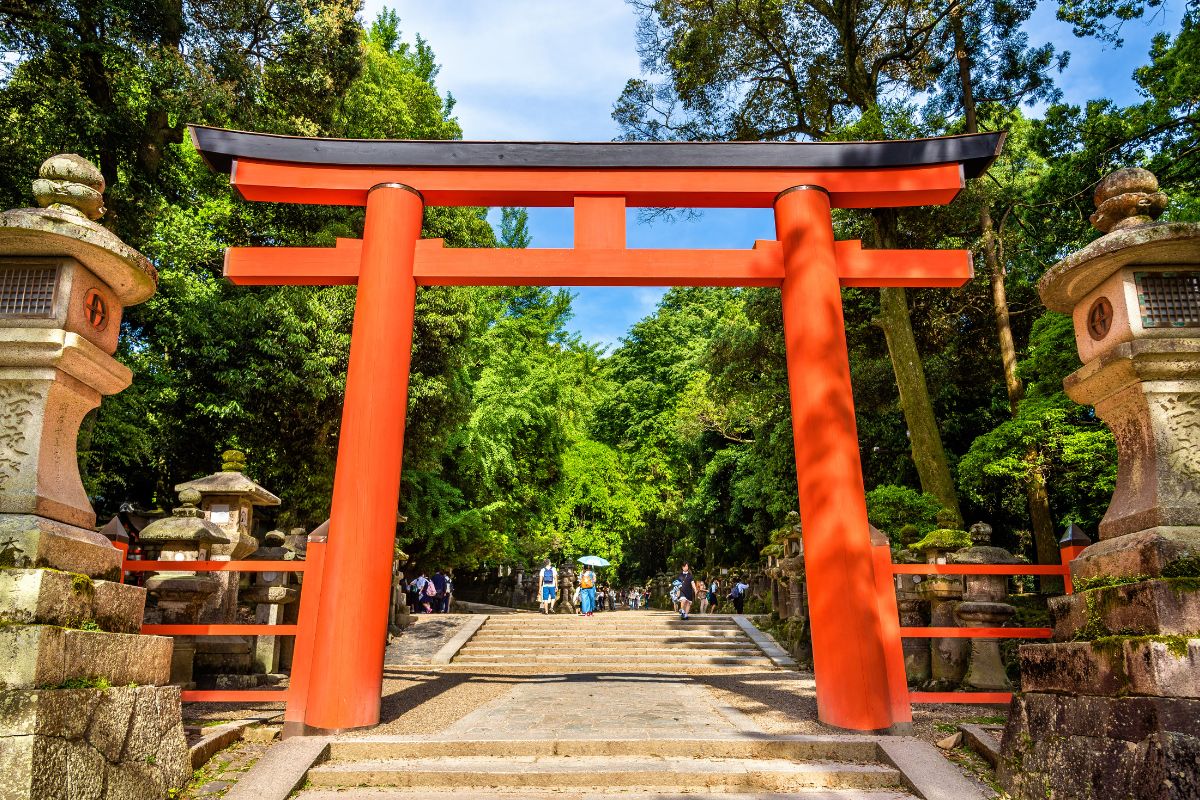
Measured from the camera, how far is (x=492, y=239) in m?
18.4

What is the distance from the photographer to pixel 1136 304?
356 centimetres

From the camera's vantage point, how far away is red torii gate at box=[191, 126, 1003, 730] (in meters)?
4.98

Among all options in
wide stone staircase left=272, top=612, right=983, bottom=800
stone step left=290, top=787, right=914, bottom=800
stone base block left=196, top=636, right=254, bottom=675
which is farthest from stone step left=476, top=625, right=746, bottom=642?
stone step left=290, top=787, right=914, bottom=800

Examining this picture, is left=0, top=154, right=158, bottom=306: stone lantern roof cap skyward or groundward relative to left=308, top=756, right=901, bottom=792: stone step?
skyward

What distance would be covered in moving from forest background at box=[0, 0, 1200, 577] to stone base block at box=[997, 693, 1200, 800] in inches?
281

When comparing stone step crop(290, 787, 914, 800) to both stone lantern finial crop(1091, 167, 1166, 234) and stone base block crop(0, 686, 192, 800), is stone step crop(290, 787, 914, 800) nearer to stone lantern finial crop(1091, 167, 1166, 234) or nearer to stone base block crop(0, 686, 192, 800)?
stone base block crop(0, 686, 192, 800)

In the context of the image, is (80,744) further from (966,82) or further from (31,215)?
(966,82)

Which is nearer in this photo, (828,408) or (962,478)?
(828,408)

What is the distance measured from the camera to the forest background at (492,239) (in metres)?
10.0

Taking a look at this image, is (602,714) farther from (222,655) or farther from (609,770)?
(222,655)

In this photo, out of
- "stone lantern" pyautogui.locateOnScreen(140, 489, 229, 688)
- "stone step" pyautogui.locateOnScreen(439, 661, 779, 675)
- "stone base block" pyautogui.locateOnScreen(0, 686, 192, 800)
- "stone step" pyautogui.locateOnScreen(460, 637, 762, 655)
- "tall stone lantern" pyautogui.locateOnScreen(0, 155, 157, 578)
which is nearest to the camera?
"stone base block" pyautogui.locateOnScreen(0, 686, 192, 800)

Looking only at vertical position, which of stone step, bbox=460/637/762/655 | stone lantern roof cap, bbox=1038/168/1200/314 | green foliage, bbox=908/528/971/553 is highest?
stone lantern roof cap, bbox=1038/168/1200/314

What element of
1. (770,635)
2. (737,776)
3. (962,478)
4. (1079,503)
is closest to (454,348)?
(770,635)

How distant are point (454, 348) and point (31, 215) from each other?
1131 cm
